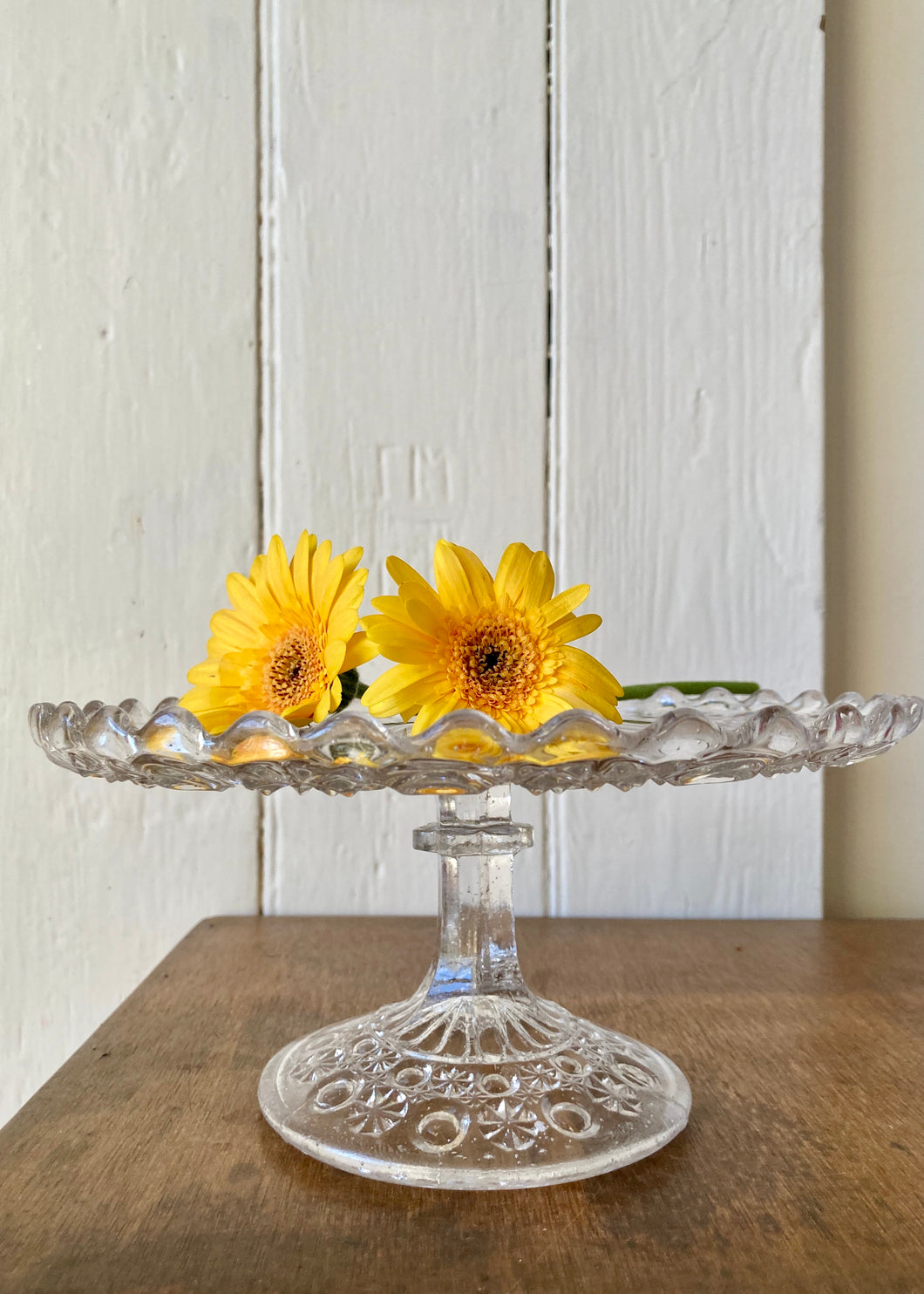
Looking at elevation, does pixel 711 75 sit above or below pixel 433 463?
above

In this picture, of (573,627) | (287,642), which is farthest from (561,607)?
(287,642)

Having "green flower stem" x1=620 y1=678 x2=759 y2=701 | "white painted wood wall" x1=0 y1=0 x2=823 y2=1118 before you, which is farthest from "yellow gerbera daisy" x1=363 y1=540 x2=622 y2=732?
"white painted wood wall" x1=0 y1=0 x2=823 y2=1118

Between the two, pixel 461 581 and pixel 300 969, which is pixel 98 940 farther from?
pixel 461 581

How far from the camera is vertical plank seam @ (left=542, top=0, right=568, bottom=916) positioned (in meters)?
0.73

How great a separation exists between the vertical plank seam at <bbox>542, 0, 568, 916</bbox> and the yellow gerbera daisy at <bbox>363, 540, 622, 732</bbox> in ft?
1.16

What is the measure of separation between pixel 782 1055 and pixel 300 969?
28 cm

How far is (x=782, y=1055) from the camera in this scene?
46 centimetres

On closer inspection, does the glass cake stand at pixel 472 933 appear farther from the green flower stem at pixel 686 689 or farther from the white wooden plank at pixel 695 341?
the white wooden plank at pixel 695 341

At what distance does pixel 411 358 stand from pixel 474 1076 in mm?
514

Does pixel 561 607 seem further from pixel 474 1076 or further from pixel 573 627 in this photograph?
pixel 474 1076

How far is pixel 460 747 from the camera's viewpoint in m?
0.28

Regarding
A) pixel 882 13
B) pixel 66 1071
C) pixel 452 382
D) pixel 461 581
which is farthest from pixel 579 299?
pixel 66 1071

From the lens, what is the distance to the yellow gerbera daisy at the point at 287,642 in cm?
37

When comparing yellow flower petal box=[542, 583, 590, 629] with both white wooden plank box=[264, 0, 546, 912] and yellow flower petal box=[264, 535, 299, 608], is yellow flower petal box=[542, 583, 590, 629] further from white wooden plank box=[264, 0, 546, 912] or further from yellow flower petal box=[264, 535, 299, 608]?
white wooden plank box=[264, 0, 546, 912]
